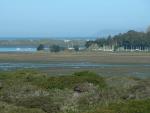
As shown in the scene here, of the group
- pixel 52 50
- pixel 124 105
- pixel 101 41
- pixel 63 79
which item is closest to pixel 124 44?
pixel 101 41

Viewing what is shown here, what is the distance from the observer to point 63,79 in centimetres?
2605

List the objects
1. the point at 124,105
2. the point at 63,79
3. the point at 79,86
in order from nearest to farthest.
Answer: the point at 124,105 → the point at 79,86 → the point at 63,79

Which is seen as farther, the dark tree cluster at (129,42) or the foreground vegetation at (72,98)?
the dark tree cluster at (129,42)

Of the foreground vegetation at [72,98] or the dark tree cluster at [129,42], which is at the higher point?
the foreground vegetation at [72,98]

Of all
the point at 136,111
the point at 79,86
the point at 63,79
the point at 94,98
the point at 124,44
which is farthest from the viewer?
the point at 124,44

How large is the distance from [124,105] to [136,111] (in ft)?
3.40

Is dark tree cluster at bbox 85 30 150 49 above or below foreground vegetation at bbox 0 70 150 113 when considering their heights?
below

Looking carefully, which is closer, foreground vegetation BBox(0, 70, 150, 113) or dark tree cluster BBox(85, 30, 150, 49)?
foreground vegetation BBox(0, 70, 150, 113)

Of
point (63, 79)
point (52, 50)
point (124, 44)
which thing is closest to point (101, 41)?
point (124, 44)

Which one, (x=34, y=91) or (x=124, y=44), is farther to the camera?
(x=124, y=44)

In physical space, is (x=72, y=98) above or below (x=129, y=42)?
above

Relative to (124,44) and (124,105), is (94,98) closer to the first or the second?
(124,105)

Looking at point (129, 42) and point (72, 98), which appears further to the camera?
point (129, 42)

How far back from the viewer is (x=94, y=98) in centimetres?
2047
